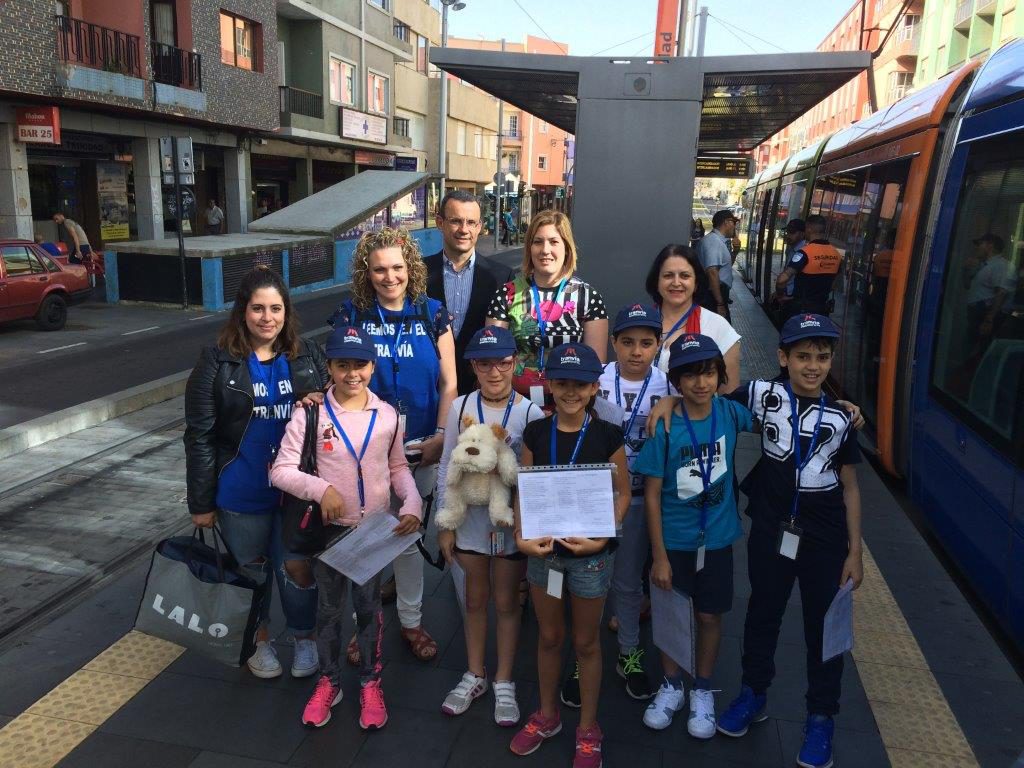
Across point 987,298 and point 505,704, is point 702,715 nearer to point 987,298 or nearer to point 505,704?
point 505,704

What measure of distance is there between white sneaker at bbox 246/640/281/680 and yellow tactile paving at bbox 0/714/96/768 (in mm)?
670

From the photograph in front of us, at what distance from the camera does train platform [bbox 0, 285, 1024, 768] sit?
10.4ft

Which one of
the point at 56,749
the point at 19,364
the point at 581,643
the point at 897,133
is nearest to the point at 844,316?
the point at 897,133

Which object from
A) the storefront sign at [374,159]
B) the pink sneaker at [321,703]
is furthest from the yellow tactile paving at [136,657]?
the storefront sign at [374,159]

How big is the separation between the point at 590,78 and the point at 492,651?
4259 mm

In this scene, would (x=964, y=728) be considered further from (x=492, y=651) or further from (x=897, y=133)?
(x=897, y=133)

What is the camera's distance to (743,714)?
330 centimetres

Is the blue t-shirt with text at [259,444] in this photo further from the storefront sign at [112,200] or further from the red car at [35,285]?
the storefront sign at [112,200]

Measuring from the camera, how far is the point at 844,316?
327 inches

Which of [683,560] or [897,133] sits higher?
[897,133]

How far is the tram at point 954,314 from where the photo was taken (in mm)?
4102

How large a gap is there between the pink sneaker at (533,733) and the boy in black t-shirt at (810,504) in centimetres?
95

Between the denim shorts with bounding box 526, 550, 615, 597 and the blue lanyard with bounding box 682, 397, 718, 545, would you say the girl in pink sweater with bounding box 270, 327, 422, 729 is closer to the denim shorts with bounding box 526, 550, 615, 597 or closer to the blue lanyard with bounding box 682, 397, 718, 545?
the denim shorts with bounding box 526, 550, 615, 597

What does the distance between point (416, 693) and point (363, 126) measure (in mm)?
30371
